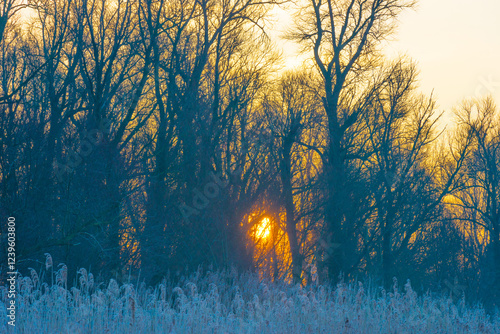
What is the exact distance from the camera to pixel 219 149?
14.8m

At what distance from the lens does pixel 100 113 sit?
12.9 meters

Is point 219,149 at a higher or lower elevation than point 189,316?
higher

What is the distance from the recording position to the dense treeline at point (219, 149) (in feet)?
36.2

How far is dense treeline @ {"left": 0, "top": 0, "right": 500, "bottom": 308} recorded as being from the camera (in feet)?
36.2

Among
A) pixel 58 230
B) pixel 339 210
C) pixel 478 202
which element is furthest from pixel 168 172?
pixel 478 202

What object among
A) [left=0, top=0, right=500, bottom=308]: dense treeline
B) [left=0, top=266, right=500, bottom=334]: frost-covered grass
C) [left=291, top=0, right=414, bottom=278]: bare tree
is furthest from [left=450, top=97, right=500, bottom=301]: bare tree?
[left=0, top=266, right=500, bottom=334]: frost-covered grass

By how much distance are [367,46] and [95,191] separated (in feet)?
39.5

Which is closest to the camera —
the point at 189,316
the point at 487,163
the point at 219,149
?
the point at 189,316

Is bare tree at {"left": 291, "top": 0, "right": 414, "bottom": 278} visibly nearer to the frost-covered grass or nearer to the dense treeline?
the dense treeline

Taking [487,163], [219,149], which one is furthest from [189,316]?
[487,163]

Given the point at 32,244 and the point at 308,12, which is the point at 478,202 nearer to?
the point at 308,12

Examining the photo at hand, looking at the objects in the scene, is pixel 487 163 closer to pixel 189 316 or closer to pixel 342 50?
pixel 342 50

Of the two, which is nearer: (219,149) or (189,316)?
(189,316)

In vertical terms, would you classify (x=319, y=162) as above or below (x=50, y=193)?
above
